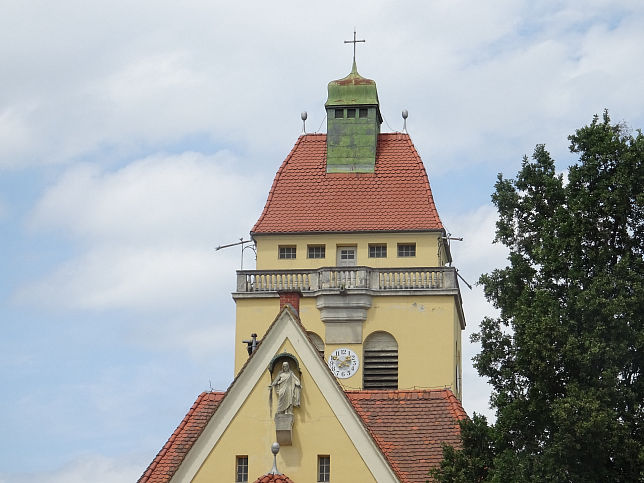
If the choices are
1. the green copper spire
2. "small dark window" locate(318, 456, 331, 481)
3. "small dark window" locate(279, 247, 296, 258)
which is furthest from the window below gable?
"small dark window" locate(318, 456, 331, 481)

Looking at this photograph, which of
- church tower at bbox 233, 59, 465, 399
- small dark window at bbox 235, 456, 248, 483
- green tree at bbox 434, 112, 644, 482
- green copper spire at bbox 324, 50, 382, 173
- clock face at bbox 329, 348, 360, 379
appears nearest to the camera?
green tree at bbox 434, 112, 644, 482

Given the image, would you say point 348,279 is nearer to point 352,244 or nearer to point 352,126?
point 352,244

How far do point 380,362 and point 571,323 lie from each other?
2592 cm

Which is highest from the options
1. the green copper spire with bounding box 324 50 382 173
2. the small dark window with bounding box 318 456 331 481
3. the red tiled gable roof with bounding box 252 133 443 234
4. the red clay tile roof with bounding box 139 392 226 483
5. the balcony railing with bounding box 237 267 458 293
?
the green copper spire with bounding box 324 50 382 173

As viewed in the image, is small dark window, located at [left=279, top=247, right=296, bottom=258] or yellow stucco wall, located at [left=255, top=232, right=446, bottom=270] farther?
small dark window, located at [left=279, top=247, right=296, bottom=258]

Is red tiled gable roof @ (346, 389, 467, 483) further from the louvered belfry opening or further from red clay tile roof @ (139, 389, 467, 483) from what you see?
the louvered belfry opening

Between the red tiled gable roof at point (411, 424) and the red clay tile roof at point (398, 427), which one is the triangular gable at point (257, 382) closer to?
the red clay tile roof at point (398, 427)

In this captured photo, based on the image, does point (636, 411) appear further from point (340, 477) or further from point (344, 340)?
point (344, 340)

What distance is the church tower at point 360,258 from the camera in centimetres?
6194

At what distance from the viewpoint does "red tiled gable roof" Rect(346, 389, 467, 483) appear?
40.5 meters

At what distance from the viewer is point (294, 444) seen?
130 feet

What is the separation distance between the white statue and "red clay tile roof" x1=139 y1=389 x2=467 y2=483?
4.66 feet

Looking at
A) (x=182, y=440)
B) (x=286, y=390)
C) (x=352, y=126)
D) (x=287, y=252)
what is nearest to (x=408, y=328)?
(x=287, y=252)

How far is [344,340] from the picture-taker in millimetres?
62281
